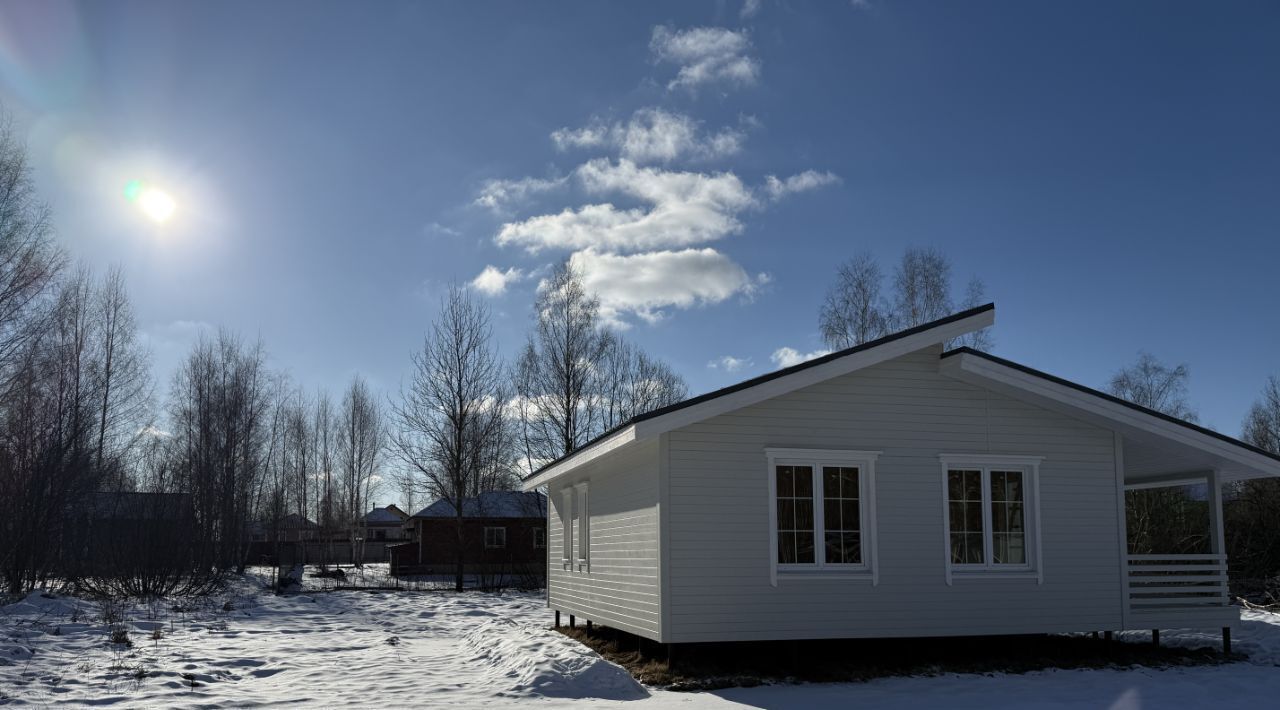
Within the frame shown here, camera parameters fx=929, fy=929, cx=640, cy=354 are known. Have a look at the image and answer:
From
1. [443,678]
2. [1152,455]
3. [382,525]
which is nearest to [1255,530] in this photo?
[1152,455]

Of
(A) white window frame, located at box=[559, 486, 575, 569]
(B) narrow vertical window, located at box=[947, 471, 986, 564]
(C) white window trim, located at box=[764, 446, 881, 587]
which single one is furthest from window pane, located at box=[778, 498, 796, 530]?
(A) white window frame, located at box=[559, 486, 575, 569]

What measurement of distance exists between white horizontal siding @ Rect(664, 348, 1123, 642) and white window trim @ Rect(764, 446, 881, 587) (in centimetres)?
10

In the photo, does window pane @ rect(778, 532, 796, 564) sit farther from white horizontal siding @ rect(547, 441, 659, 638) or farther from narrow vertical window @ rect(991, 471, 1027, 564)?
narrow vertical window @ rect(991, 471, 1027, 564)

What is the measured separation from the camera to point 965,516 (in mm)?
12484

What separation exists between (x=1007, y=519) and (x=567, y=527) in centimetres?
790

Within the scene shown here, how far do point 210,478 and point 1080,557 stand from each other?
28.9m

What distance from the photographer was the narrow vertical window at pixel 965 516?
12398mm

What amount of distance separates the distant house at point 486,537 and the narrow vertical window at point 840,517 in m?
23.6

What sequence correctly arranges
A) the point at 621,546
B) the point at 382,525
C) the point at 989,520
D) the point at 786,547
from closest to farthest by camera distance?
the point at 786,547
the point at 989,520
the point at 621,546
the point at 382,525

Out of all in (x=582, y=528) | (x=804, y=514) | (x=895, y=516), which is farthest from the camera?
(x=582, y=528)

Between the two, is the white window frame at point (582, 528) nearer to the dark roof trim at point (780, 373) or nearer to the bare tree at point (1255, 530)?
the dark roof trim at point (780, 373)

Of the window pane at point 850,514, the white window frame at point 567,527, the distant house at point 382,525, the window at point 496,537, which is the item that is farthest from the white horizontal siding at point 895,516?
the distant house at point 382,525

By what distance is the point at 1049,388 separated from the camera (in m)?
12.4

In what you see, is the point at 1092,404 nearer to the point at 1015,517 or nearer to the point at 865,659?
the point at 1015,517
